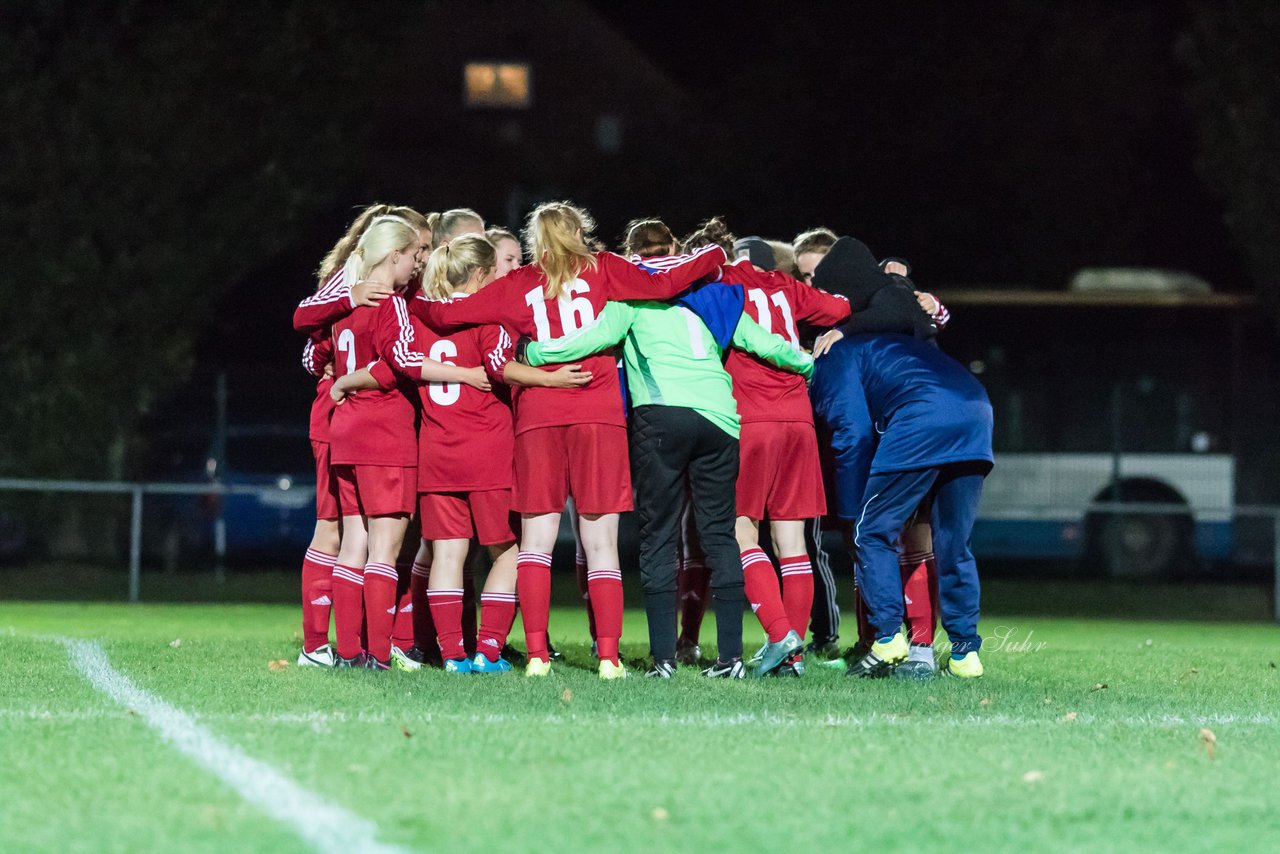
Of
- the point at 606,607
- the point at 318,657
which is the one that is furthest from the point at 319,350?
the point at 606,607

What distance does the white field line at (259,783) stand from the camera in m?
4.31

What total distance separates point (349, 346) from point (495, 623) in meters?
1.38

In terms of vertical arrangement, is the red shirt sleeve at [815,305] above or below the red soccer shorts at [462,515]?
above

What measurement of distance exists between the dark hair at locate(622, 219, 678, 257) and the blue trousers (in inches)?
53.6

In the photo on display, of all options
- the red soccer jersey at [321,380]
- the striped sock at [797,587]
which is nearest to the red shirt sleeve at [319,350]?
the red soccer jersey at [321,380]

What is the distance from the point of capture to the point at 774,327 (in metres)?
8.18

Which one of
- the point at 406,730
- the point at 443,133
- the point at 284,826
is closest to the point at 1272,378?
the point at 406,730

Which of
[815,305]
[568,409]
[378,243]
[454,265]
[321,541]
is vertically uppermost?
[378,243]

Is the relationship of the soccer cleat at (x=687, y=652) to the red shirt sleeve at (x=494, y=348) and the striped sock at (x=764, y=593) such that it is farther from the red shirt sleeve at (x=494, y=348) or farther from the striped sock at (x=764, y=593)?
the red shirt sleeve at (x=494, y=348)

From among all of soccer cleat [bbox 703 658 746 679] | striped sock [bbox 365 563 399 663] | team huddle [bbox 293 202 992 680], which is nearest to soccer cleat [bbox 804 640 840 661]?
team huddle [bbox 293 202 992 680]

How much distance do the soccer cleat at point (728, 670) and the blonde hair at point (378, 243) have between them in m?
2.27

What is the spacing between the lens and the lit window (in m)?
39.1

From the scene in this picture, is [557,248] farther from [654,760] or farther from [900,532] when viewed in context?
[654,760]

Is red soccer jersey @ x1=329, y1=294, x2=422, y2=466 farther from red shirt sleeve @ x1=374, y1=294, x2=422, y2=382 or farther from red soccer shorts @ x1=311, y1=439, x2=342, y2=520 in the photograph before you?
red soccer shorts @ x1=311, y1=439, x2=342, y2=520
